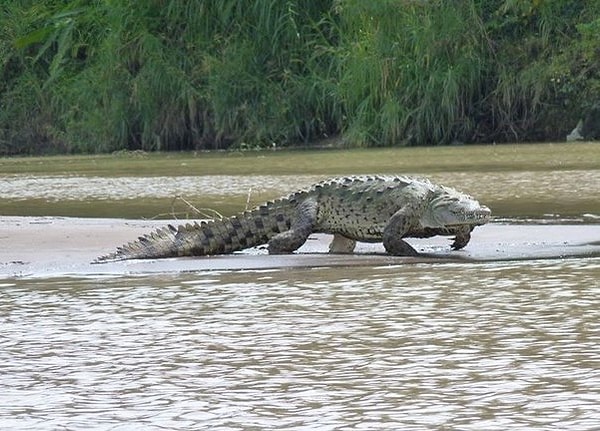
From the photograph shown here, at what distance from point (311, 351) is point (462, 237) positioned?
368 centimetres

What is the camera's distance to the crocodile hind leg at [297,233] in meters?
9.16

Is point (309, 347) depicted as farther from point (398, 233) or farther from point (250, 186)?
point (250, 186)

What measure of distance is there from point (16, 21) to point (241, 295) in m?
28.9

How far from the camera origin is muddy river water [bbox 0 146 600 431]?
447 centimetres

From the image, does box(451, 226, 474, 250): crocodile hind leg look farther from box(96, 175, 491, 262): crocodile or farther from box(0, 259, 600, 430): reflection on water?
box(0, 259, 600, 430): reflection on water

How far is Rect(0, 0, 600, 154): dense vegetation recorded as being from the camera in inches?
1049

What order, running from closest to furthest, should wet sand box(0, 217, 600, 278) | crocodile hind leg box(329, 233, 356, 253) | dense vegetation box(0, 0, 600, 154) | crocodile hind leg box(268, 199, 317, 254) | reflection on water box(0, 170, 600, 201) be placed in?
wet sand box(0, 217, 600, 278), crocodile hind leg box(268, 199, 317, 254), crocodile hind leg box(329, 233, 356, 253), reflection on water box(0, 170, 600, 201), dense vegetation box(0, 0, 600, 154)

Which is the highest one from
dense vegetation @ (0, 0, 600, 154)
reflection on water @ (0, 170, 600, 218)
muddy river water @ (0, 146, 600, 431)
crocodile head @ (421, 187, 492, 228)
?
dense vegetation @ (0, 0, 600, 154)

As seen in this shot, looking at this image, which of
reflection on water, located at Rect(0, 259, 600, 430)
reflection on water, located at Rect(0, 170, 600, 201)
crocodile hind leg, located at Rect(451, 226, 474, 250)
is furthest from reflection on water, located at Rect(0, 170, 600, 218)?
reflection on water, located at Rect(0, 259, 600, 430)

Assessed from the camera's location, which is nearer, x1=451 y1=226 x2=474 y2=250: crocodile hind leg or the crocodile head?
the crocodile head

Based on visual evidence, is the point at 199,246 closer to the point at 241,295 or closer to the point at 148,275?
the point at 148,275

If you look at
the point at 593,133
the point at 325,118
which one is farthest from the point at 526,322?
the point at 325,118

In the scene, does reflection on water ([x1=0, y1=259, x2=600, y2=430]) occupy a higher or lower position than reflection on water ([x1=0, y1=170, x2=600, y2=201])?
lower

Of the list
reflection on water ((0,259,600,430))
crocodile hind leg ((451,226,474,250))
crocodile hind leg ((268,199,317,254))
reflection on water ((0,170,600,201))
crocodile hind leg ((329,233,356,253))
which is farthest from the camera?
reflection on water ((0,170,600,201))
